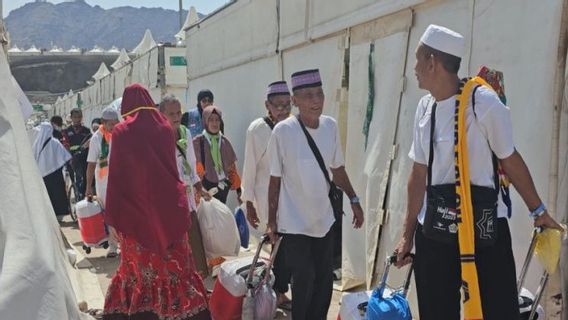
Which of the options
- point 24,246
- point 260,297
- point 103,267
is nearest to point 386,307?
point 260,297

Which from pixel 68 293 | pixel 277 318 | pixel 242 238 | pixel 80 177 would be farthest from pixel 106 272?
pixel 68 293

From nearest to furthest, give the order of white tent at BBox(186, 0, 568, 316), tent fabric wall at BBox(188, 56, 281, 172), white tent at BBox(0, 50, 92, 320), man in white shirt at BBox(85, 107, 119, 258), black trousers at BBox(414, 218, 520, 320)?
white tent at BBox(0, 50, 92, 320), black trousers at BBox(414, 218, 520, 320), white tent at BBox(186, 0, 568, 316), man in white shirt at BBox(85, 107, 119, 258), tent fabric wall at BBox(188, 56, 281, 172)

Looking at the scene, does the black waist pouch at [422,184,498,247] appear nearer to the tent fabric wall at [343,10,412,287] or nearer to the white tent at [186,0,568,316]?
the white tent at [186,0,568,316]

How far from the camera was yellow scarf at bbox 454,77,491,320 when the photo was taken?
2.94 meters

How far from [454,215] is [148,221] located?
73.1 inches

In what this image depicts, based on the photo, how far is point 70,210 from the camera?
1129cm

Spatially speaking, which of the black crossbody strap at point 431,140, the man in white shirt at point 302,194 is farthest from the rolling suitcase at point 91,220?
the black crossbody strap at point 431,140

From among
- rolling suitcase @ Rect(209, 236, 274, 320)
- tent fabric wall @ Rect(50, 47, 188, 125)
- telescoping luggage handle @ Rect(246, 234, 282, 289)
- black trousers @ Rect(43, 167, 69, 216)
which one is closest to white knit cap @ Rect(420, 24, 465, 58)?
telescoping luggage handle @ Rect(246, 234, 282, 289)

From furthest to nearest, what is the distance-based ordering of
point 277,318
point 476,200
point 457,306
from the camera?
point 277,318
point 457,306
point 476,200

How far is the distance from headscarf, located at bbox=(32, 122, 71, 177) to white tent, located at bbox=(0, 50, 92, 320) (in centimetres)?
789

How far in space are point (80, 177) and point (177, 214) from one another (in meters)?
7.35

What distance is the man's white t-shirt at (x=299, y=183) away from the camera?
4168 mm

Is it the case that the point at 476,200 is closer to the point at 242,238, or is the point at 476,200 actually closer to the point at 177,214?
the point at 177,214

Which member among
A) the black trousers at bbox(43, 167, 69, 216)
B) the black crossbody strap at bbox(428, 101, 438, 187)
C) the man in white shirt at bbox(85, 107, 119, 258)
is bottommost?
the black trousers at bbox(43, 167, 69, 216)
